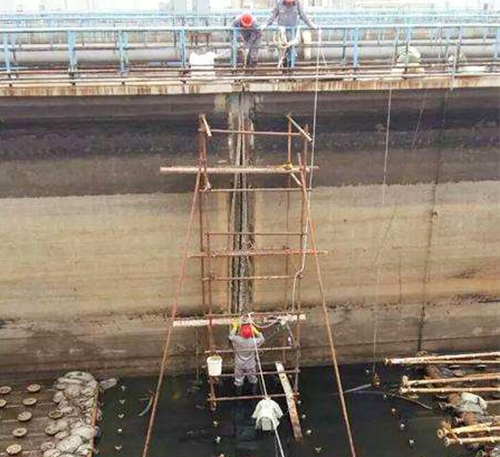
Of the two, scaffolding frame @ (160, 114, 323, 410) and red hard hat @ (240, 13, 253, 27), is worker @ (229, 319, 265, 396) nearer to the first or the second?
scaffolding frame @ (160, 114, 323, 410)

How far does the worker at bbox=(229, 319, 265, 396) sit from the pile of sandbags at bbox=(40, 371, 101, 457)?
2.47 meters

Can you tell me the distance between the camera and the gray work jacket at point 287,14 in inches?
399

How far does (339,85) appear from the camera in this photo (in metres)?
9.45

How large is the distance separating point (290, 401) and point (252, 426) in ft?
2.48

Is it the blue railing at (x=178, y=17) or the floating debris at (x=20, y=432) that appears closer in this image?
the floating debris at (x=20, y=432)

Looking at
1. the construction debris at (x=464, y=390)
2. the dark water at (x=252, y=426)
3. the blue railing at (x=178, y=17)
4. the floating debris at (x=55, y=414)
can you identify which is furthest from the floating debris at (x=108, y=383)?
the blue railing at (x=178, y=17)

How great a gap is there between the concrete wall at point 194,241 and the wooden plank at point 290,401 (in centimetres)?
96

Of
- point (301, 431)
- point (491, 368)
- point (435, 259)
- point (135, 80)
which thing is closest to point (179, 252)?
point (135, 80)

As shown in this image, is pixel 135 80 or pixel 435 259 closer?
pixel 135 80

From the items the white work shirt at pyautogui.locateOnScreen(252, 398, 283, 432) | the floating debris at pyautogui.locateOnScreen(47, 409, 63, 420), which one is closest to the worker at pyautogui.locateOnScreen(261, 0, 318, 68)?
the white work shirt at pyautogui.locateOnScreen(252, 398, 283, 432)

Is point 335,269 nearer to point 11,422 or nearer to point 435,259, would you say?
point 435,259

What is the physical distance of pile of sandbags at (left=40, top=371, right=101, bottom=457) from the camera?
28.8 feet

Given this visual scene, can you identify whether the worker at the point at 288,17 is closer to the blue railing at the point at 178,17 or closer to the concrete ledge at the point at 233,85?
the concrete ledge at the point at 233,85

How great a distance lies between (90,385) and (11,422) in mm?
1400
